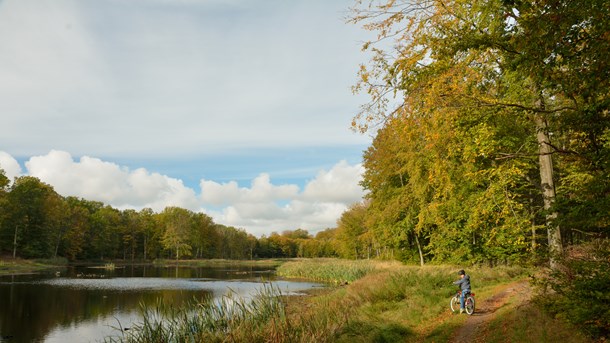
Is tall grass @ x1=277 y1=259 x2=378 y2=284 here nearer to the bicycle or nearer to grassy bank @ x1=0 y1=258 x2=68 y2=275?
the bicycle

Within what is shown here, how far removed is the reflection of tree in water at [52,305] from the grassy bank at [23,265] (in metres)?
21.1

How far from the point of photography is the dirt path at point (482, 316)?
37.1ft

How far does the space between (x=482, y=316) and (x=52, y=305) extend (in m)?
25.8

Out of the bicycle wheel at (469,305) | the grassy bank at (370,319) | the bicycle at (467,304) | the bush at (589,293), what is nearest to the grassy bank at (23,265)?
the grassy bank at (370,319)

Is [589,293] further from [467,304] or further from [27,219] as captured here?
[27,219]

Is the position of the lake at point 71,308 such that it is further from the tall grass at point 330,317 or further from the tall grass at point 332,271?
the tall grass at point 332,271

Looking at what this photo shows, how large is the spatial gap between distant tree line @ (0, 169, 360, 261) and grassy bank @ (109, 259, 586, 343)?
55.7 meters

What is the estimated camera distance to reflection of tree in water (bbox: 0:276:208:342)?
19.6 m

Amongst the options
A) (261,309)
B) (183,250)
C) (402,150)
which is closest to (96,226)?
(183,250)

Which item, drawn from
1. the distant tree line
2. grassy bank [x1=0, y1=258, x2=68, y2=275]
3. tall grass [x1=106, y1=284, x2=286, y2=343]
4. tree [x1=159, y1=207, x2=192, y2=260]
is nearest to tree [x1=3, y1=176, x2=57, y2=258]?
the distant tree line

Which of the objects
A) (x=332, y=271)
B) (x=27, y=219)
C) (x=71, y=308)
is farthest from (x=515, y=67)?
(x=27, y=219)

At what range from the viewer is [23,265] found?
60.8 meters

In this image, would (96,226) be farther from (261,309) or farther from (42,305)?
(261,309)

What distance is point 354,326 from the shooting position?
12.7 m
